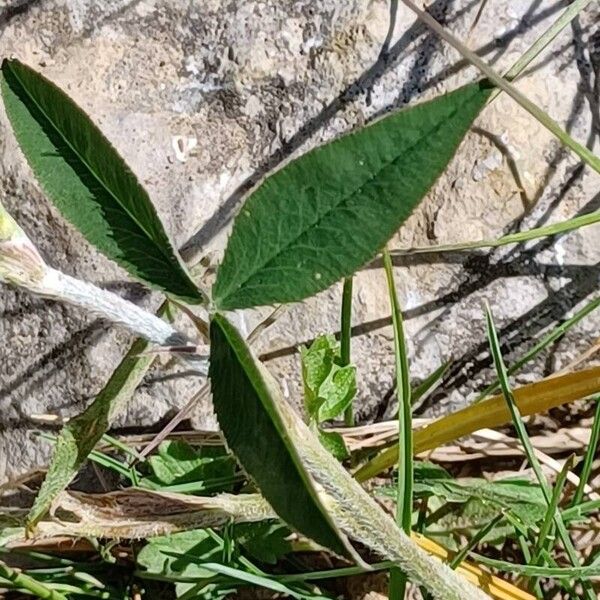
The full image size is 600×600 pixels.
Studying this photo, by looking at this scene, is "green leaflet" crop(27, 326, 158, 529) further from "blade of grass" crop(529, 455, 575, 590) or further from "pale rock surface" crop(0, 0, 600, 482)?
"blade of grass" crop(529, 455, 575, 590)

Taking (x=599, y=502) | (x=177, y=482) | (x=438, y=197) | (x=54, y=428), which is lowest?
(x=599, y=502)

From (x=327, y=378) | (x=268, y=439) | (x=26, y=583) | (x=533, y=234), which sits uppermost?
(x=533, y=234)

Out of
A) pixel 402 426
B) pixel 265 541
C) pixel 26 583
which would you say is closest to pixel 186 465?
pixel 265 541

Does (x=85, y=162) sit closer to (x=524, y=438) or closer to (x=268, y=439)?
(x=268, y=439)

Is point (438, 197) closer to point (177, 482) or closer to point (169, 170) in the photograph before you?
point (169, 170)

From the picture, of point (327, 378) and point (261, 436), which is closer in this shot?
point (261, 436)

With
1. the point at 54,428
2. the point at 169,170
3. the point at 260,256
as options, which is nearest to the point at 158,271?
the point at 260,256
